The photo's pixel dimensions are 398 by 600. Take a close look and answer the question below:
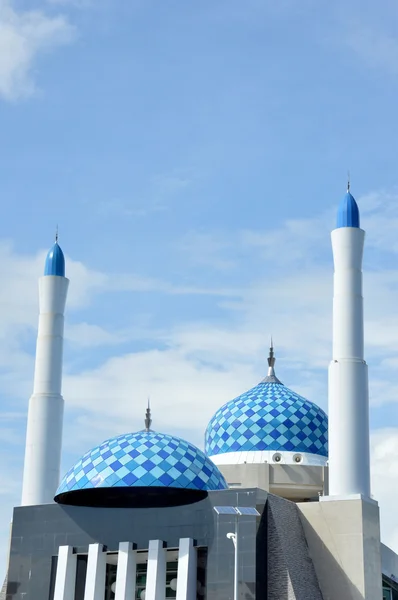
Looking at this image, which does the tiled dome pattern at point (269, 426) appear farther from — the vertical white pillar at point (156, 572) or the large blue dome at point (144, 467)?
the vertical white pillar at point (156, 572)

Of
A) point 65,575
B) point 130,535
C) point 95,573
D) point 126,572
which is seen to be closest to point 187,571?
point 126,572

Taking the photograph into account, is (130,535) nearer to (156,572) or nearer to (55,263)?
(156,572)

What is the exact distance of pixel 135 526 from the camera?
30438 millimetres

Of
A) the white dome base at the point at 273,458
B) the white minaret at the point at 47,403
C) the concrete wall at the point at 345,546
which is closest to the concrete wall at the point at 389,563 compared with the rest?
the concrete wall at the point at 345,546

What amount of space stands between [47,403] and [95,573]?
9028 millimetres

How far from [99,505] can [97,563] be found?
67.8 inches

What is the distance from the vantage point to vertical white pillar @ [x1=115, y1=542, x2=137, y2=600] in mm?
29625

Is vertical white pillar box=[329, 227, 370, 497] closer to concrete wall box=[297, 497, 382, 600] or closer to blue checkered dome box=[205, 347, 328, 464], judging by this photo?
concrete wall box=[297, 497, 382, 600]

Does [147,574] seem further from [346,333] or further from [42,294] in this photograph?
[42,294]

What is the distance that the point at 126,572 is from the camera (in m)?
29.8

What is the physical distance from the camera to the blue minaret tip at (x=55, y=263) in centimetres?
3962

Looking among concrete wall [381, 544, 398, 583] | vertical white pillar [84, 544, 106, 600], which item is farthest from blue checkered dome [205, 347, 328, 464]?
vertical white pillar [84, 544, 106, 600]

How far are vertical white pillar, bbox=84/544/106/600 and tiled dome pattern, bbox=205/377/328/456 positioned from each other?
9539 mm

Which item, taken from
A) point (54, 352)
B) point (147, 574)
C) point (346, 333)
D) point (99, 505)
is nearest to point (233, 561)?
point (147, 574)
